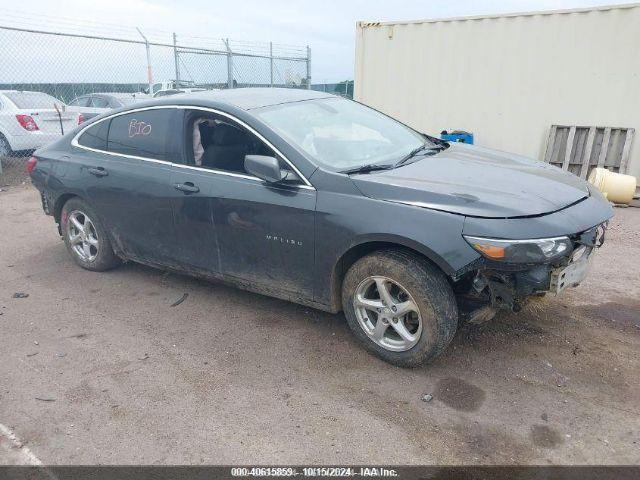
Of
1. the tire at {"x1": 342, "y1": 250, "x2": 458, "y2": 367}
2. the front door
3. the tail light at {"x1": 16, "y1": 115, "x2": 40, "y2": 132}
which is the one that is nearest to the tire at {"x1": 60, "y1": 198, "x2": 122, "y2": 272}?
the front door

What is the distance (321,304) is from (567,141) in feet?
21.8

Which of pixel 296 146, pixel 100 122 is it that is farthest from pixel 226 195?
pixel 100 122

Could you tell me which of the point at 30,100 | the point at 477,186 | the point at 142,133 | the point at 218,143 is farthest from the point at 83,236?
the point at 30,100

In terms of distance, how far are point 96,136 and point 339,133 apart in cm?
229

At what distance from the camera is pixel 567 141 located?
836cm

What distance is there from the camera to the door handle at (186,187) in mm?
3777

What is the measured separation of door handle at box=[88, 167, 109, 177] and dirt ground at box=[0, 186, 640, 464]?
40.5 inches

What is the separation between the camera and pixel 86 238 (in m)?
4.85

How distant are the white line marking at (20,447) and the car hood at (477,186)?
2247mm

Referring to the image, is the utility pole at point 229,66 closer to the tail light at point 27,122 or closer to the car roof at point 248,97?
the tail light at point 27,122

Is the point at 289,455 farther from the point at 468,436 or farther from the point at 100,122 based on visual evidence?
the point at 100,122

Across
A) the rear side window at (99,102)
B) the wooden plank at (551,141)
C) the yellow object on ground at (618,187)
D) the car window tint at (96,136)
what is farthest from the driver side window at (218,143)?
the rear side window at (99,102)

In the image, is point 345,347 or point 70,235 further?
point 70,235

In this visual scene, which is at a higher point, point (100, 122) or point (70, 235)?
point (100, 122)
